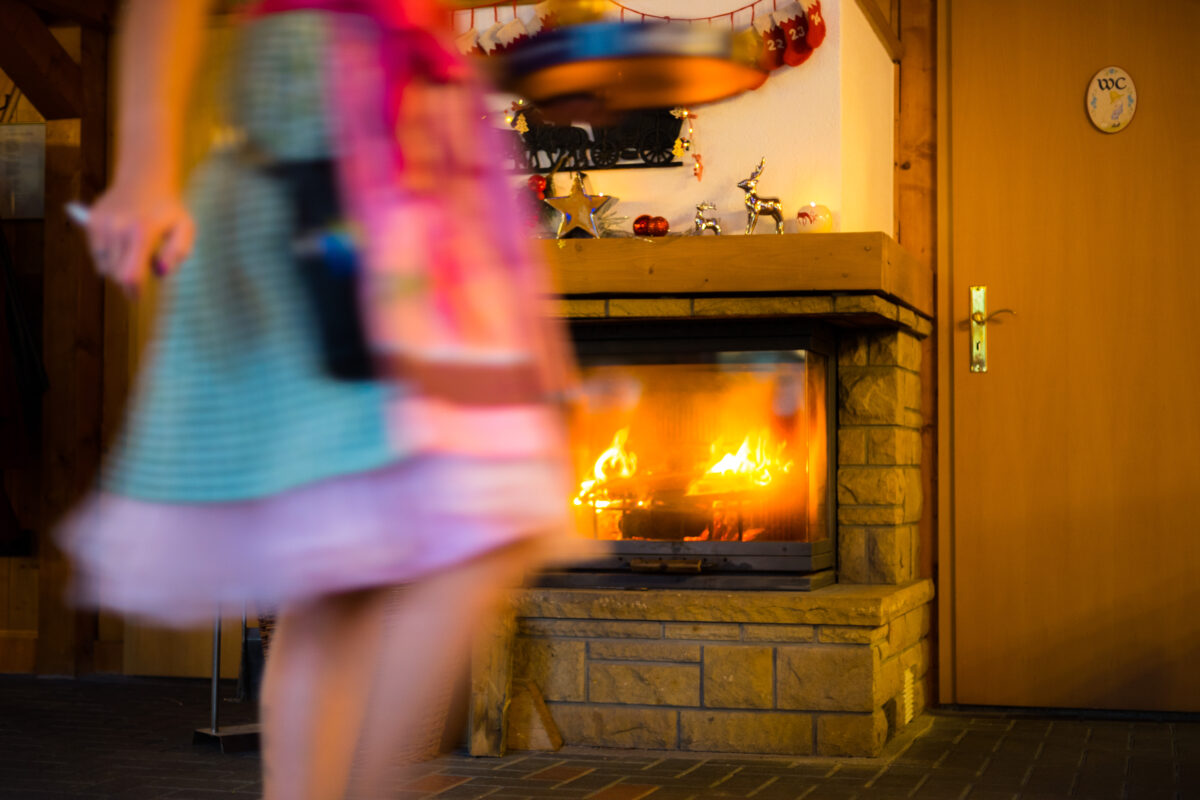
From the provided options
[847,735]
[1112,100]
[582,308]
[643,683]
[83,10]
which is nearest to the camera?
[847,735]

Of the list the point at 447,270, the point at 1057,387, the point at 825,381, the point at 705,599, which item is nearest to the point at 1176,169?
the point at 1057,387

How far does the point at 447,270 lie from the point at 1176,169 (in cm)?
395

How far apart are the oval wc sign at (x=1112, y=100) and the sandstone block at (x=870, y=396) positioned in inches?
43.9

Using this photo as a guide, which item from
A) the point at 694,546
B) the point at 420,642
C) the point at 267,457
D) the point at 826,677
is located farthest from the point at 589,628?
the point at 267,457

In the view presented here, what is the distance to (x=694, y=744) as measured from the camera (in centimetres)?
387

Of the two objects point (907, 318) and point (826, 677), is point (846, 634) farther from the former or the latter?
point (907, 318)

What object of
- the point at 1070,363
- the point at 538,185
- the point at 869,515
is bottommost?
the point at 869,515

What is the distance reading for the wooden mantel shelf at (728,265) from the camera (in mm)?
3807

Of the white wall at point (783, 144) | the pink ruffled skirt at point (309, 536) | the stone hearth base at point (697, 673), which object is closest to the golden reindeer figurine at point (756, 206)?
the white wall at point (783, 144)

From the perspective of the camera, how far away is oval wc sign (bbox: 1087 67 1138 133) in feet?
15.2

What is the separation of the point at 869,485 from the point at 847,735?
2.79 feet

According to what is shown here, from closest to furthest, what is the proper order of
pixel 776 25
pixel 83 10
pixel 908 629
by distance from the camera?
1. pixel 776 25
2. pixel 908 629
3. pixel 83 10

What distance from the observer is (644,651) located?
3.89m

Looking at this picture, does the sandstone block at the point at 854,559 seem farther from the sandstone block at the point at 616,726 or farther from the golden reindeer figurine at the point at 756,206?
the golden reindeer figurine at the point at 756,206
